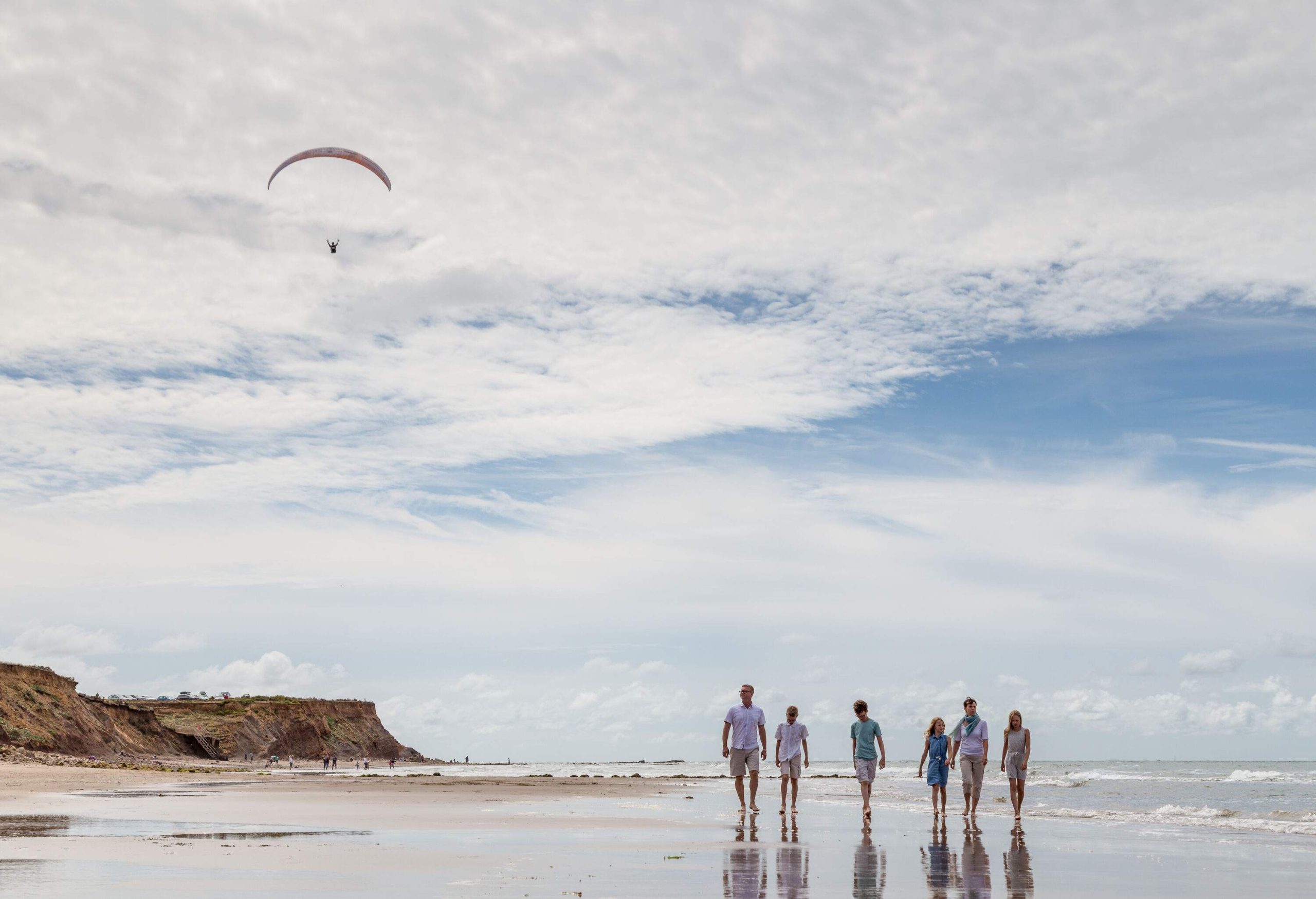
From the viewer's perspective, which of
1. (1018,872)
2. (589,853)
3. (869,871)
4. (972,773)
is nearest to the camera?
(869,871)

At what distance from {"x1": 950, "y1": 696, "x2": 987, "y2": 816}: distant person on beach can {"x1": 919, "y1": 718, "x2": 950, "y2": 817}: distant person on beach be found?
207 millimetres

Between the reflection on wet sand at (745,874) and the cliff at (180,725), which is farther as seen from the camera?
the cliff at (180,725)

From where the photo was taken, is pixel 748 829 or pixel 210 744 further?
pixel 210 744

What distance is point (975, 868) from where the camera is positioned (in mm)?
11859

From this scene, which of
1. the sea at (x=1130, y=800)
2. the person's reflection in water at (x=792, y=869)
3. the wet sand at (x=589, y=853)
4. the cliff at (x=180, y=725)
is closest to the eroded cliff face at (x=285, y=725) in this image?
the cliff at (x=180, y=725)

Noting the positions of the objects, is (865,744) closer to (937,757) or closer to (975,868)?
(937,757)

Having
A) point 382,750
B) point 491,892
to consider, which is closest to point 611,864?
point 491,892

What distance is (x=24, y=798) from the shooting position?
22734 millimetres

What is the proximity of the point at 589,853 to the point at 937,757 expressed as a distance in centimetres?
925

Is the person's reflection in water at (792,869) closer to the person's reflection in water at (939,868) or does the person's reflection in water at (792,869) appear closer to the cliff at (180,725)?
the person's reflection in water at (939,868)

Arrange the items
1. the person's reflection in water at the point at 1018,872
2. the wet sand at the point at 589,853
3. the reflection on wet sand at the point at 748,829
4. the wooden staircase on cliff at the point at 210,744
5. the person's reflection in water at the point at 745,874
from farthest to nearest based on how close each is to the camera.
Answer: the wooden staircase on cliff at the point at 210,744 < the reflection on wet sand at the point at 748,829 < the person's reflection in water at the point at 1018,872 < the wet sand at the point at 589,853 < the person's reflection in water at the point at 745,874

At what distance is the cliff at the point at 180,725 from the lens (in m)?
67.9

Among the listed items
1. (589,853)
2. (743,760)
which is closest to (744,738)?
(743,760)

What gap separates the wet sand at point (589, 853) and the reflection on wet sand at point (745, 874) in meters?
0.04
